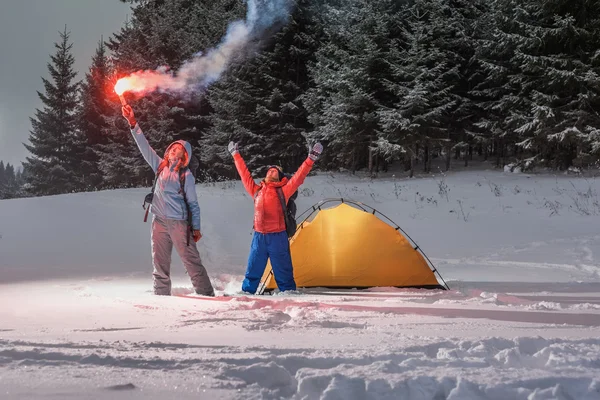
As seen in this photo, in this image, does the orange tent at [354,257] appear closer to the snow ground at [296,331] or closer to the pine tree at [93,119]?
the snow ground at [296,331]

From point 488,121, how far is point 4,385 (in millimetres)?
20759

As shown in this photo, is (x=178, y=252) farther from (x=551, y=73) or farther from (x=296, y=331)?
(x=551, y=73)

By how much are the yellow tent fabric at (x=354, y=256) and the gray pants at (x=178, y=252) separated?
1.41 metres

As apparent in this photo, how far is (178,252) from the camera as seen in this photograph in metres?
6.46

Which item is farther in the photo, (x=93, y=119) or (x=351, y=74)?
(x=93, y=119)

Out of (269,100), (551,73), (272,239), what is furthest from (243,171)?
(269,100)

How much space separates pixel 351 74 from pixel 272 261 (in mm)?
14211

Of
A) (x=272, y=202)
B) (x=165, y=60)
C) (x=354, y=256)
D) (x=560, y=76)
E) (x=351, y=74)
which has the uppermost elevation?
(x=165, y=60)

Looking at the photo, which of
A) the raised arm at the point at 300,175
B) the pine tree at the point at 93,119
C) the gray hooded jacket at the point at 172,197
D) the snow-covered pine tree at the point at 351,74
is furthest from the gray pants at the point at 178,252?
the pine tree at the point at 93,119

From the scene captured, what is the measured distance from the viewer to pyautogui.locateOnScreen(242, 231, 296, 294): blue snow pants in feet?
23.2

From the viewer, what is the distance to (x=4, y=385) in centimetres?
241

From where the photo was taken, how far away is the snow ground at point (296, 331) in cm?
251

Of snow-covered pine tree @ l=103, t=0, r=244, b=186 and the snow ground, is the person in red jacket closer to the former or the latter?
the snow ground

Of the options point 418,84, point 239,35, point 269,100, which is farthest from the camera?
point 269,100
